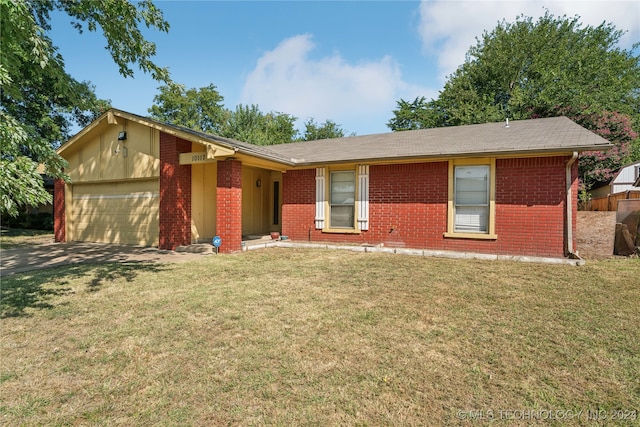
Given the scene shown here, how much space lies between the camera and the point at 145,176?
1072 centimetres

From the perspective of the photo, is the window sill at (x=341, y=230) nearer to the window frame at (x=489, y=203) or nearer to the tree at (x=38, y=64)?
the window frame at (x=489, y=203)

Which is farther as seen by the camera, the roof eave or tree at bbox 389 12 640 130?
tree at bbox 389 12 640 130

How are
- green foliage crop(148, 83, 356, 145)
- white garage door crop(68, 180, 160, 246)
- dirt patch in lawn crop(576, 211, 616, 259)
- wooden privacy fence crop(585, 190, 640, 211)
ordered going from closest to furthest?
dirt patch in lawn crop(576, 211, 616, 259) < white garage door crop(68, 180, 160, 246) < wooden privacy fence crop(585, 190, 640, 211) < green foliage crop(148, 83, 356, 145)

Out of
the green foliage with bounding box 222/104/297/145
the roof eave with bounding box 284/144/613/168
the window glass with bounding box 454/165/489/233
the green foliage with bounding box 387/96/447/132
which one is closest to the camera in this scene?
the roof eave with bounding box 284/144/613/168

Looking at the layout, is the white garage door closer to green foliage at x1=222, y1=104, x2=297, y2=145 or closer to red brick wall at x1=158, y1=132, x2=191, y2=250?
red brick wall at x1=158, y1=132, x2=191, y2=250

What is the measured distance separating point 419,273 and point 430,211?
3325mm

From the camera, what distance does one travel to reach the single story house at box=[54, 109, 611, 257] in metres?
8.03

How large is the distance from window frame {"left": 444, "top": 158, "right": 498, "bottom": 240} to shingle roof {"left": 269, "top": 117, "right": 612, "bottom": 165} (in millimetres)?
403

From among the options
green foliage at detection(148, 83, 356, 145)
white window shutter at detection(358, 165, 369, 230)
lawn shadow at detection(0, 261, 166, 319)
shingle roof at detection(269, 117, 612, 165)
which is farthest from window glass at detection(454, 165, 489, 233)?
green foliage at detection(148, 83, 356, 145)

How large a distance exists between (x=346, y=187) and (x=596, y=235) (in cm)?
732

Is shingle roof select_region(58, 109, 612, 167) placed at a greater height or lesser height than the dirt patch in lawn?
greater

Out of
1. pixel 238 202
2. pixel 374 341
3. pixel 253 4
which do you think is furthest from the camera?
pixel 253 4

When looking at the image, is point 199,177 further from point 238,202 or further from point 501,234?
point 501,234

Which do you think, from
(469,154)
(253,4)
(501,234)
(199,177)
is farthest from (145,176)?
(501,234)
